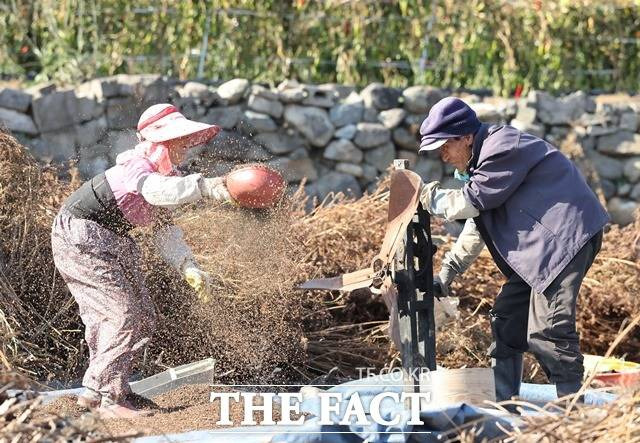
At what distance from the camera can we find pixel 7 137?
627cm

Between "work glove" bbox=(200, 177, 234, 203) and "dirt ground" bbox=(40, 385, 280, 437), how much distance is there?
3.05ft

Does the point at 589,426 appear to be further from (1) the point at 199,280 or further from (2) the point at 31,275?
(2) the point at 31,275

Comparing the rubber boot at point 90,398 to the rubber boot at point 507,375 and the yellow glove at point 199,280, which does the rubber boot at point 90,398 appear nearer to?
the yellow glove at point 199,280

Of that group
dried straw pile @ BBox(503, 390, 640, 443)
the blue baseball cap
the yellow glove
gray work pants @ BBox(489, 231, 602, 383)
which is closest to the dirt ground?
the yellow glove

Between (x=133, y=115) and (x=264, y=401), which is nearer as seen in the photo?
(x=264, y=401)

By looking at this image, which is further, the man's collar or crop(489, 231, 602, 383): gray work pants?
the man's collar

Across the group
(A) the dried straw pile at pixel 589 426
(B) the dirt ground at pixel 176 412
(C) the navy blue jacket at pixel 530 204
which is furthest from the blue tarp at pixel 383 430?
(C) the navy blue jacket at pixel 530 204

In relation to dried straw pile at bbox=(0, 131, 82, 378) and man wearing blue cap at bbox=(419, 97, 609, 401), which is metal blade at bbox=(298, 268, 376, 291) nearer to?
man wearing blue cap at bbox=(419, 97, 609, 401)

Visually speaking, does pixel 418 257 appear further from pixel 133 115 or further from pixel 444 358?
pixel 133 115

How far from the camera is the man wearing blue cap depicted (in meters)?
5.08

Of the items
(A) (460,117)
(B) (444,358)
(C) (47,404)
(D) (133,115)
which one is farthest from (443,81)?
(C) (47,404)

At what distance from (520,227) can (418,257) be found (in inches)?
18.1

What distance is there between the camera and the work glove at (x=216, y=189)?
509 cm

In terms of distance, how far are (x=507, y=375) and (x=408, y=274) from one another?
765mm
